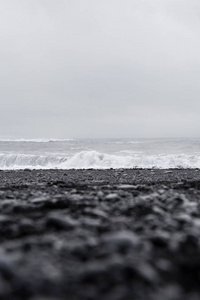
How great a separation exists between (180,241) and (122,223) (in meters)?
0.73

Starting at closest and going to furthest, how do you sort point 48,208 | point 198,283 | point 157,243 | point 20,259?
point 198,283
point 20,259
point 157,243
point 48,208

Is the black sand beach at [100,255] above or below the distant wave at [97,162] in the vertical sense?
above

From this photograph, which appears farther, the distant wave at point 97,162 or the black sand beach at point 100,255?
the distant wave at point 97,162

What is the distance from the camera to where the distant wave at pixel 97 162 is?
21.0 meters

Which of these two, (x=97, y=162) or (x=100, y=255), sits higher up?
(x=100, y=255)

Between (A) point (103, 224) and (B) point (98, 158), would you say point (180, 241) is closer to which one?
(A) point (103, 224)

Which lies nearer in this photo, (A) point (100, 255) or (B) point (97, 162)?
(A) point (100, 255)

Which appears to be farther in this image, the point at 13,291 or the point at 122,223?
the point at 122,223

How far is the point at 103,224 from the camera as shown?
311 centimetres

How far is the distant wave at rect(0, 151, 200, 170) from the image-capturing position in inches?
828

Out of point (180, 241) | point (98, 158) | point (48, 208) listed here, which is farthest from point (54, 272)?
point (98, 158)

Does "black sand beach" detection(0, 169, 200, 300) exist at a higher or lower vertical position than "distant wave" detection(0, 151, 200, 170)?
higher

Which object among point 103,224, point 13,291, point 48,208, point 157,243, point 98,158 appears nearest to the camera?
point 13,291

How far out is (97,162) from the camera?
73.6 feet
